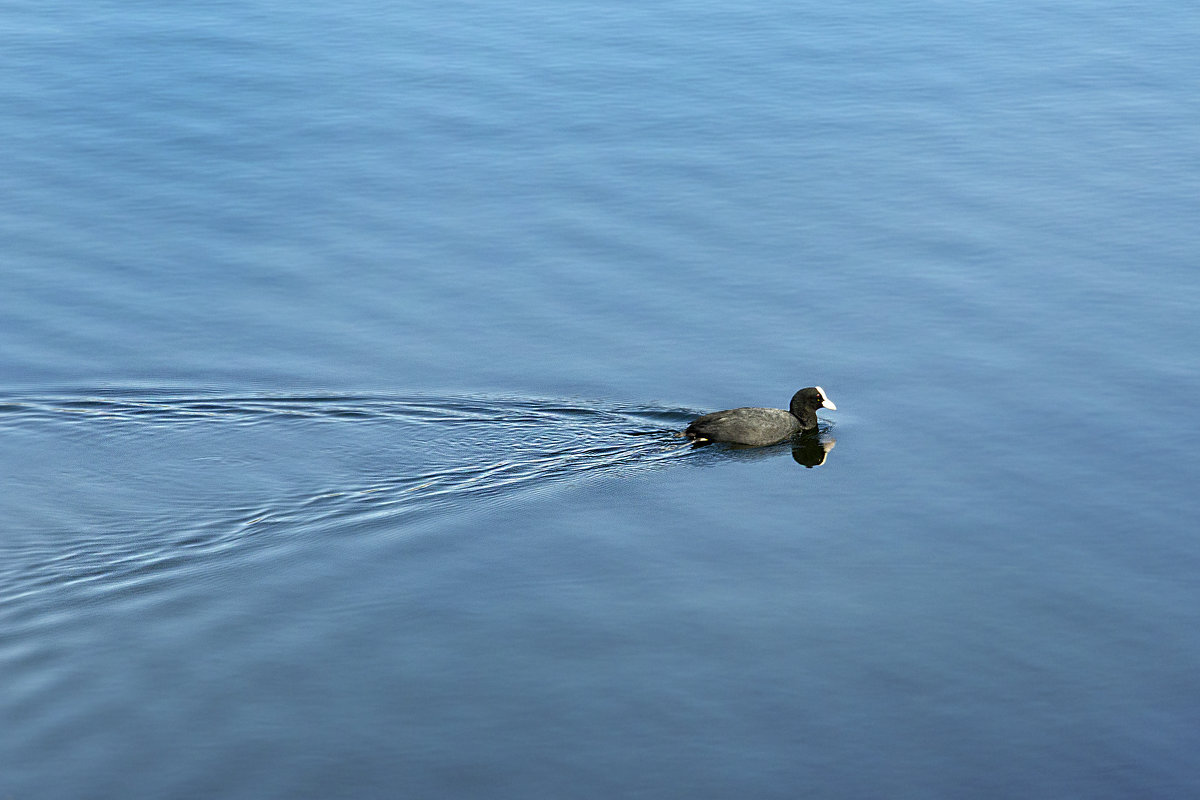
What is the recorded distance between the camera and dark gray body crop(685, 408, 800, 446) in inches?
648

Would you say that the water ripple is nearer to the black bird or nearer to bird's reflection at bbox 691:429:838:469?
the black bird

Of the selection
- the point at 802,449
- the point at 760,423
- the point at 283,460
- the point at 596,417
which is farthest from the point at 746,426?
the point at 283,460

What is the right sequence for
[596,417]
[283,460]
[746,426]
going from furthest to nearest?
[596,417] < [746,426] < [283,460]

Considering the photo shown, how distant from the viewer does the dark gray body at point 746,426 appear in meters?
16.5

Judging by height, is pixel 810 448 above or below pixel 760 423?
below

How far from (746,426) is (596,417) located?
1.52m

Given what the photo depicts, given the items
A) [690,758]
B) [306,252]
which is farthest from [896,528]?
[306,252]

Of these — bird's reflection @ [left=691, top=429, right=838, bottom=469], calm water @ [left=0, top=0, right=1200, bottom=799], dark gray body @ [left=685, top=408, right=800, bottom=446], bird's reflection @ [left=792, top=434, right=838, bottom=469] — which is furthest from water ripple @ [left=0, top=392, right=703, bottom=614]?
bird's reflection @ [left=792, top=434, right=838, bottom=469]

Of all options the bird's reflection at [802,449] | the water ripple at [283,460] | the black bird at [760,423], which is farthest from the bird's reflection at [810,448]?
the water ripple at [283,460]

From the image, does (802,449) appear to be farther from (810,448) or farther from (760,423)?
(760,423)

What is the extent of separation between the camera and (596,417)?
16.8 m

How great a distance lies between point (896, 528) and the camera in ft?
49.1

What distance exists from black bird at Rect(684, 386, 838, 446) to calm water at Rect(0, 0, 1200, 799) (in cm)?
24

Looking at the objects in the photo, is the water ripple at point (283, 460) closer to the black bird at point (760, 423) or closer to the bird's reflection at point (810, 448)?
the black bird at point (760, 423)
